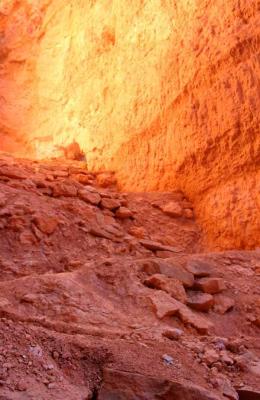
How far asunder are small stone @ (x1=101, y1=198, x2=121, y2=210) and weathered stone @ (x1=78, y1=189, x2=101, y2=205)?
0.19 ft

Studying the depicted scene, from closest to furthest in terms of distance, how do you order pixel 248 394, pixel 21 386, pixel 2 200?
pixel 21 386, pixel 248 394, pixel 2 200

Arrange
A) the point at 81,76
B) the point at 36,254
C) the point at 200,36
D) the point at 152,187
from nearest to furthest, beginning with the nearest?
the point at 36,254 < the point at 200,36 < the point at 152,187 < the point at 81,76

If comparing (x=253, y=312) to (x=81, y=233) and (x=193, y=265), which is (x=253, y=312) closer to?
(x=193, y=265)

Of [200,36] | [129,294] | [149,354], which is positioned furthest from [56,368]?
[200,36]

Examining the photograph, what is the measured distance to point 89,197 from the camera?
16.4 ft

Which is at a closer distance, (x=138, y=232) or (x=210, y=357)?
(x=210, y=357)

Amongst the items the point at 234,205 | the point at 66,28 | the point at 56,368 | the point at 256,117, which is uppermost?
the point at 66,28

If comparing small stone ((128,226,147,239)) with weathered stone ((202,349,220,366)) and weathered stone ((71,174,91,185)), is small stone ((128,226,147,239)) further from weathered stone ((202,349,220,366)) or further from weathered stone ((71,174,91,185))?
weathered stone ((202,349,220,366))

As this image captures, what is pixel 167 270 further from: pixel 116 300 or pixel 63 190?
pixel 63 190

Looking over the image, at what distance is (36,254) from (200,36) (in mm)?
2824

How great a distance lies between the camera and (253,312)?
3.14 m

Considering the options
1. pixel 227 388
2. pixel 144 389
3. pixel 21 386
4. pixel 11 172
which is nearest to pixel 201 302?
pixel 227 388

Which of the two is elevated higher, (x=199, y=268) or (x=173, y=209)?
(x=173, y=209)

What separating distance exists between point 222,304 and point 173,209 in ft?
6.52
